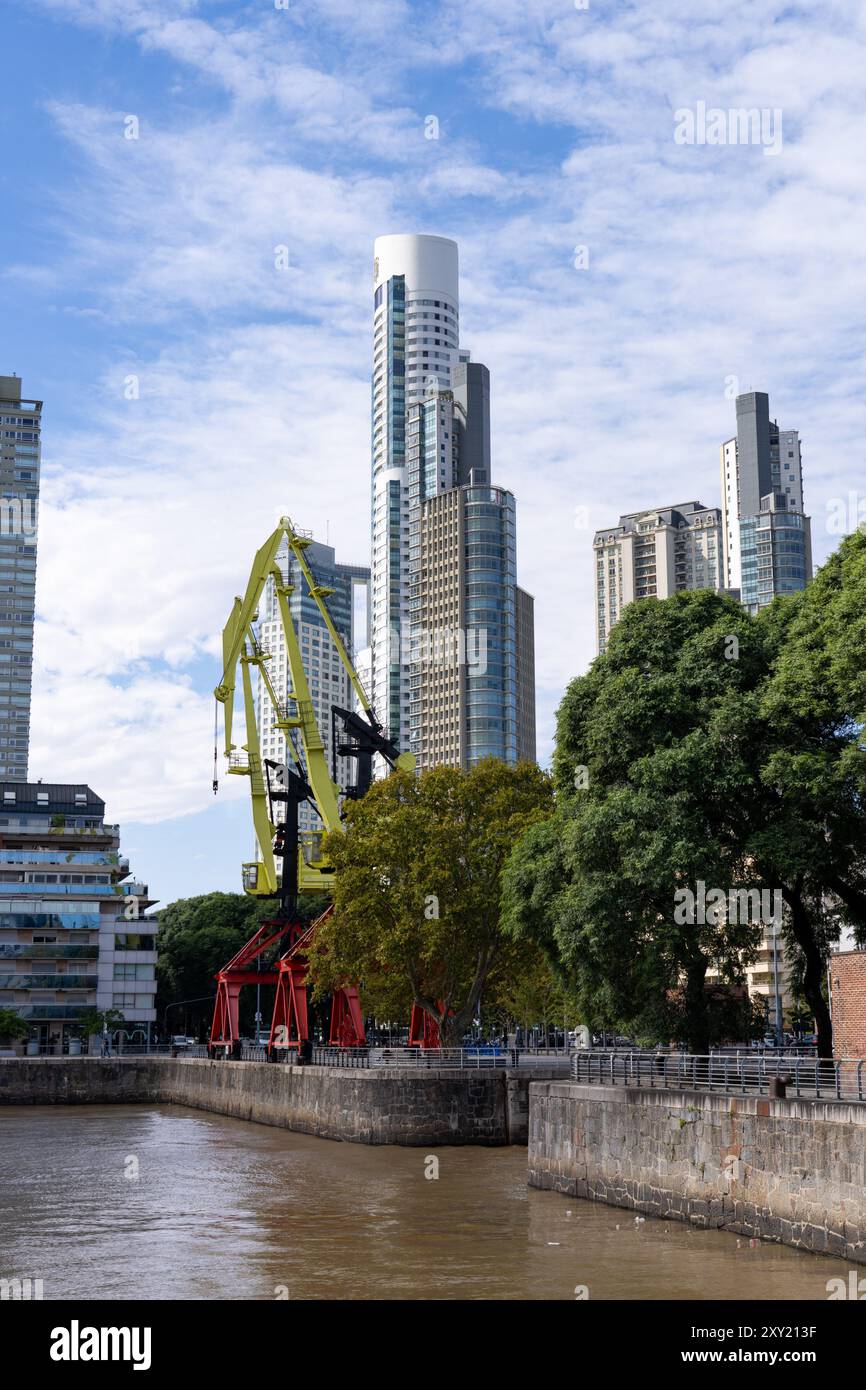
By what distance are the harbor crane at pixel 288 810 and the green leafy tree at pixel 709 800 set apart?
32488mm

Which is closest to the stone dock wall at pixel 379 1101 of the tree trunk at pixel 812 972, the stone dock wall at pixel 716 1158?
the tree trunk at pixel 812 972

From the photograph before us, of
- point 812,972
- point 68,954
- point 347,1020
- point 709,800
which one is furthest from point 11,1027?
point 709,800

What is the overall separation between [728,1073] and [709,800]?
310 inches

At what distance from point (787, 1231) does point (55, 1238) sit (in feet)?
49.1

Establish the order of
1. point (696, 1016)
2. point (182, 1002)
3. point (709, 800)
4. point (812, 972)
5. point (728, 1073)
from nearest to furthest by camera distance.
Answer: point (728, 1073)
point (709, 800)
point (696, 1016)
point (812, 972)
point (182, 1002)

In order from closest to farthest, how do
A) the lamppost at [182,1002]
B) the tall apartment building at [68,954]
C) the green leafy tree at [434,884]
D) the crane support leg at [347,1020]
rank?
the green leafy tree at [434,884], the crane support leg at [347,1020], the tall apartment building at [68,954], the lamppost at [182,1002]

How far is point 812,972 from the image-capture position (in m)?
40.7

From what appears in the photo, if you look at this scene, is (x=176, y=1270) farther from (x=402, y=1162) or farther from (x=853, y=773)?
(x=402, y=1162)

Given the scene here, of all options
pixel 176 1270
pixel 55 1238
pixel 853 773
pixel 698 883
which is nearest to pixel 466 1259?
pixel 176 1270

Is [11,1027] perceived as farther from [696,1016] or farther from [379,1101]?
[696,1016]

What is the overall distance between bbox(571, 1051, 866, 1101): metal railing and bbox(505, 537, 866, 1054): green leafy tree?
3.98ft

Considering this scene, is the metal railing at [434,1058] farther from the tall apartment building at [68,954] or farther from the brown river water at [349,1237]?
the tall apartment building at [68,954]

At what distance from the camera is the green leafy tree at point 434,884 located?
60219 mm
